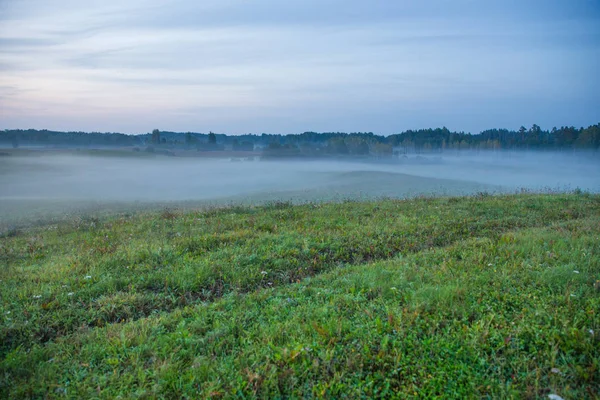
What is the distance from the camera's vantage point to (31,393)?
197 inches

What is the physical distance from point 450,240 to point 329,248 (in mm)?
4273

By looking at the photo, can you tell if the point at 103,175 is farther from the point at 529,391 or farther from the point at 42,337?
the point at 529,391

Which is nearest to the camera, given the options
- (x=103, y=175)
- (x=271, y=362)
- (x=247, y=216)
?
(x=271, y=362)

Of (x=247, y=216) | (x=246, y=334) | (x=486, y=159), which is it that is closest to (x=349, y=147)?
(x=486, y=159)

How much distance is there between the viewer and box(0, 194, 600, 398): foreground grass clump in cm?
500

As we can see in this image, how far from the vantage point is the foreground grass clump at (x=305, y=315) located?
500cm

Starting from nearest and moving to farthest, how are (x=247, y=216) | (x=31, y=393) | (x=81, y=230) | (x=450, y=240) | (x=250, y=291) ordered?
(x=31, y=393) → (x=250, y=291) → (x=450, y=240) → (x=81, y=230) → (x=247, y=216)

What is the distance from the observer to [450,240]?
12375 mm

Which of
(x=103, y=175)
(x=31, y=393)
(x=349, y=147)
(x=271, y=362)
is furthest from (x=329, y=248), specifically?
(x=349, y=147)

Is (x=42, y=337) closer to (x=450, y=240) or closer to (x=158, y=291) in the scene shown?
(x=158, y=291)

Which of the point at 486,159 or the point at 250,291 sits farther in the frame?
the point at 486,159

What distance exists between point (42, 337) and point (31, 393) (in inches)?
70.9

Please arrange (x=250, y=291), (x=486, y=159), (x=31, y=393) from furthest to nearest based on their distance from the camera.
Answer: (x=486, y=159)
(x=250, y=291)
(x=31, y=393)

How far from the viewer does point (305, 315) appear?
6.81m
